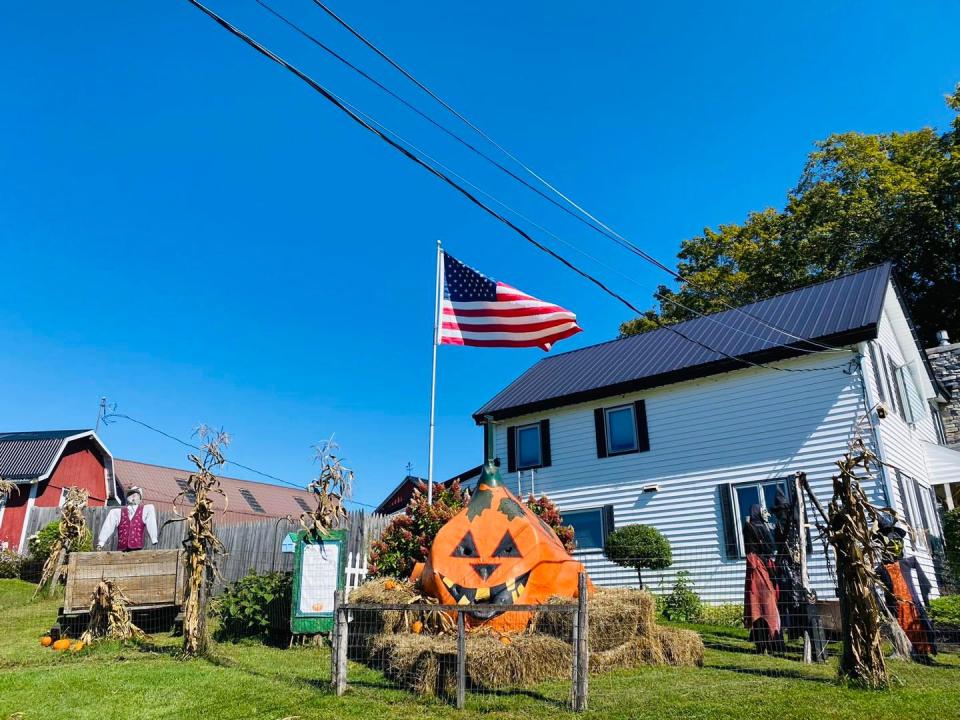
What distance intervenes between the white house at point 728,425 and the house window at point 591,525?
35mm

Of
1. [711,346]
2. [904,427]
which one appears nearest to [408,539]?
[711,346]

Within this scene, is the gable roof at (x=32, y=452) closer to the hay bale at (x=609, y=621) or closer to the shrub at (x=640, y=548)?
the shrub at (x=640, y=548)

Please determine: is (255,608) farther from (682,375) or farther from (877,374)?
(877,374)

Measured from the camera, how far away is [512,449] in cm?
2002

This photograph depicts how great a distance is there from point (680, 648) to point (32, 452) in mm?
26443

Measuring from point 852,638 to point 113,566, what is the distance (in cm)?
964

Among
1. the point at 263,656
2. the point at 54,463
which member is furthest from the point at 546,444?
the point at 54,463

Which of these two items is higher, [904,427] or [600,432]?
[600,432]

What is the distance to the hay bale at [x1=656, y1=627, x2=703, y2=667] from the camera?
8461 mm

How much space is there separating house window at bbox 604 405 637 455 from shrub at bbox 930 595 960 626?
23.5 ft

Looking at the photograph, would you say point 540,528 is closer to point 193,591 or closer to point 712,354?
point 193,591

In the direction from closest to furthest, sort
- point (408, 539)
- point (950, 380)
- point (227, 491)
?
point (408, 539) < point (950, 380) < point (227, 491)

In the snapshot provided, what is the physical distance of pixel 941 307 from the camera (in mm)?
33250

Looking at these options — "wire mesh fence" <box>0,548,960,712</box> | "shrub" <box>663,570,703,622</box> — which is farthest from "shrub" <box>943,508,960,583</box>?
"shrub" <box>663,570,703,622</box>
